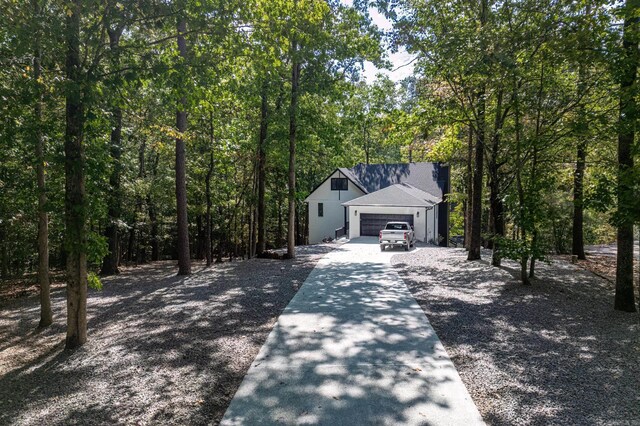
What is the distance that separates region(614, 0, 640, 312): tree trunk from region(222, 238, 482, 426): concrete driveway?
174 inches

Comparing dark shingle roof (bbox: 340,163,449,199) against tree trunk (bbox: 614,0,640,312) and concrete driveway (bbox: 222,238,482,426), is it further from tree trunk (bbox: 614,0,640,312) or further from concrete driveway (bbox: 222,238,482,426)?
concrete driveway (bbox: 222,238,482,426)

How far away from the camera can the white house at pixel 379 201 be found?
1104 inches

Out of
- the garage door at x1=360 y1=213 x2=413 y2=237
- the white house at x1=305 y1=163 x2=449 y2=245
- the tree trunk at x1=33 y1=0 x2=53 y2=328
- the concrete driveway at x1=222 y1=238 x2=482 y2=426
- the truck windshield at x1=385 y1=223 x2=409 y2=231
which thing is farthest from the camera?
the garage door at x1=360 y1=213 x2=413 y2=237

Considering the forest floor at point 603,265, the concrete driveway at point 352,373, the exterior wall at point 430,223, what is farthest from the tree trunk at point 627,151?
the exterior wall at point 430,223

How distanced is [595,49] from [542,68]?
1.80m

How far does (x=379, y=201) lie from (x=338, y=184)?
18.4ft

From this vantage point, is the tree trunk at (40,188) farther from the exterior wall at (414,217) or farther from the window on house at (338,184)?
the window on house at (338,184)

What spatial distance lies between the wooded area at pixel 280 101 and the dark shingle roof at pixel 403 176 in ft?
36.0

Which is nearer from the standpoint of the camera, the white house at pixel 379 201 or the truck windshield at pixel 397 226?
the truck windshield at pixel 397 226

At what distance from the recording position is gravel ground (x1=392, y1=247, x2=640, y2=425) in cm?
421

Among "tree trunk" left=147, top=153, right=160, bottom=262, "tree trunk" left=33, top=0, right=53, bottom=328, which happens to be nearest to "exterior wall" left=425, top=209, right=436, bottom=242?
"tree trunk" left=147, top=153, right=160, bottom=262

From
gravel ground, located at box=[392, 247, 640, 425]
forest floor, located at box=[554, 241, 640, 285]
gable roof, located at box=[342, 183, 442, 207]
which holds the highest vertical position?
gable roof, located at box=[342, 183, 442, 207]

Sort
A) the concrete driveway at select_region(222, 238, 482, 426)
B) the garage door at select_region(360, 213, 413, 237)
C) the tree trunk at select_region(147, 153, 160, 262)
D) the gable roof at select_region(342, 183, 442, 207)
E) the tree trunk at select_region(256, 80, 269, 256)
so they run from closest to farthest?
the concrete driveway at select_region(222, 238, 482, 426), the tree trunk at select_region(256, 80, 269, 256), the tree trunk at select_region(147, 153, 160, 262), the gable roof at select_region(342, 183, 442, 207), the garage door at select_region(360, 213, 413, 237)

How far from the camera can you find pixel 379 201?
2809 centimetres
